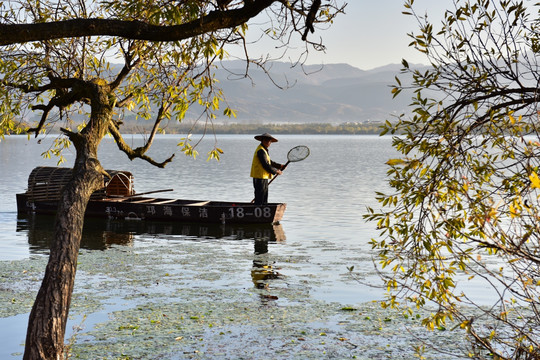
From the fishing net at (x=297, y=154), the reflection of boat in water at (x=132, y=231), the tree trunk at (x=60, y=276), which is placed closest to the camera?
the tree trunk at (x=60, y=276)

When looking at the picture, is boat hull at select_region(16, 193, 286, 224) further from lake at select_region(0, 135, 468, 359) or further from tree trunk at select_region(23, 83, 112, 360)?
tree trunk at select_region(23, 83, 112, 360)

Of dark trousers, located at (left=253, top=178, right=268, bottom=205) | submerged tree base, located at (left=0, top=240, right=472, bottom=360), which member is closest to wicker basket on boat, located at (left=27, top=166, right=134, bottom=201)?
dark trousers, located at (left=253, top=178, right=268, bottom=205)

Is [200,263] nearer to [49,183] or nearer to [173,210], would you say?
[173,210]

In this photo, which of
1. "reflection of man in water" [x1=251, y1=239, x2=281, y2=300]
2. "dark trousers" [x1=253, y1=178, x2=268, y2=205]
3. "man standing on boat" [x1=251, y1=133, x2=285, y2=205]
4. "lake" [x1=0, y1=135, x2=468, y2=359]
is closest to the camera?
"lake" [x1=0, y1=135, x2=468, y2=359]

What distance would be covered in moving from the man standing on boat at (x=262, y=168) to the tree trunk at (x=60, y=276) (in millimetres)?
13774

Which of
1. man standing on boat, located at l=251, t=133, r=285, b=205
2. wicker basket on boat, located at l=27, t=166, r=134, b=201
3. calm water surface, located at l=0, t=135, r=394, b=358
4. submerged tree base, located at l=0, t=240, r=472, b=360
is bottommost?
calm water surface, located at l=0, t=135, r=394, b=358

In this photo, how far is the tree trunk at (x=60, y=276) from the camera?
7449 millimetres

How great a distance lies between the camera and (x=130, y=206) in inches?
976

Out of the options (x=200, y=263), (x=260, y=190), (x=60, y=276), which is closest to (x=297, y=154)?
(x=260, y=190)

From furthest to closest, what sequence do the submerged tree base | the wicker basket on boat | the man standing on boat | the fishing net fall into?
the wicker basket on boat < the man standing on boat < the fishing net < the submerged tree base

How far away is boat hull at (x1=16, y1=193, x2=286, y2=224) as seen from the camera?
76.5 ft

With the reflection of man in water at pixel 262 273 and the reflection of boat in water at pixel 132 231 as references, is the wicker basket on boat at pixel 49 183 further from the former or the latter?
the reflection of man in water at pixel 262 273

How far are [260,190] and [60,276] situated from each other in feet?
51.1

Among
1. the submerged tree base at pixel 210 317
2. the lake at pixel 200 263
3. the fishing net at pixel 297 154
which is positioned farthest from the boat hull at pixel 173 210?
the submerged tree base at pixel 210 317
